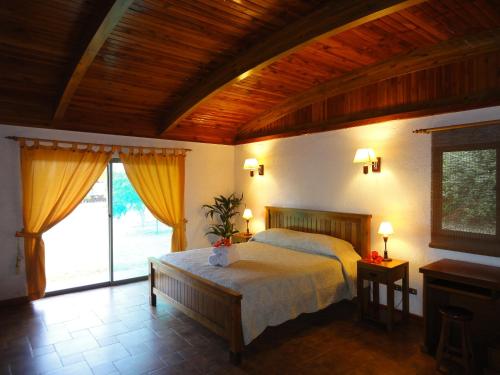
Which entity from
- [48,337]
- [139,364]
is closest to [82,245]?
[48,337]

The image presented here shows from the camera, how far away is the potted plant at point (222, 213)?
5.78 meters

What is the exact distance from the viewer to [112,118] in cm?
468

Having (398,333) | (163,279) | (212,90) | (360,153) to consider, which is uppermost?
(212,90)

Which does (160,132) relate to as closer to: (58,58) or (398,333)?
(58,58)

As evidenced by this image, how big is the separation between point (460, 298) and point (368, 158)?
1.63 metres

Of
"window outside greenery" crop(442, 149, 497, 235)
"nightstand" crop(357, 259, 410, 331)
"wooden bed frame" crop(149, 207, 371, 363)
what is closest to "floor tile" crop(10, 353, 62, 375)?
"wooden bed frame" crop(149, 207, 371, 363)

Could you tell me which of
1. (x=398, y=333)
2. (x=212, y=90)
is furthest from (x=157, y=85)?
(x=398, y=333)

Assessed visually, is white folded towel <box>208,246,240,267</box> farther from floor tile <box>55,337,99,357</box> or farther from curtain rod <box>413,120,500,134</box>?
curtain rod <box>413,120,500,134</box>

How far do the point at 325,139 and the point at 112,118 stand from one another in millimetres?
3051

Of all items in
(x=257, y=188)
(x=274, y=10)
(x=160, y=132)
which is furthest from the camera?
(x=257, y=188)

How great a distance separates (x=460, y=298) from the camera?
9.77 feet

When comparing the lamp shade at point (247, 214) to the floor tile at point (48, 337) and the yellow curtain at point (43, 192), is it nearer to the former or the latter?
the yellow curtain at point (43, 192)

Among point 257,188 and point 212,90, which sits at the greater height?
point 212,90

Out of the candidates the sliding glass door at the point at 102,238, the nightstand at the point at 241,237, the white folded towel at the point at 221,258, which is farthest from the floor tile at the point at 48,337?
the nightstand at the point at 241,237
